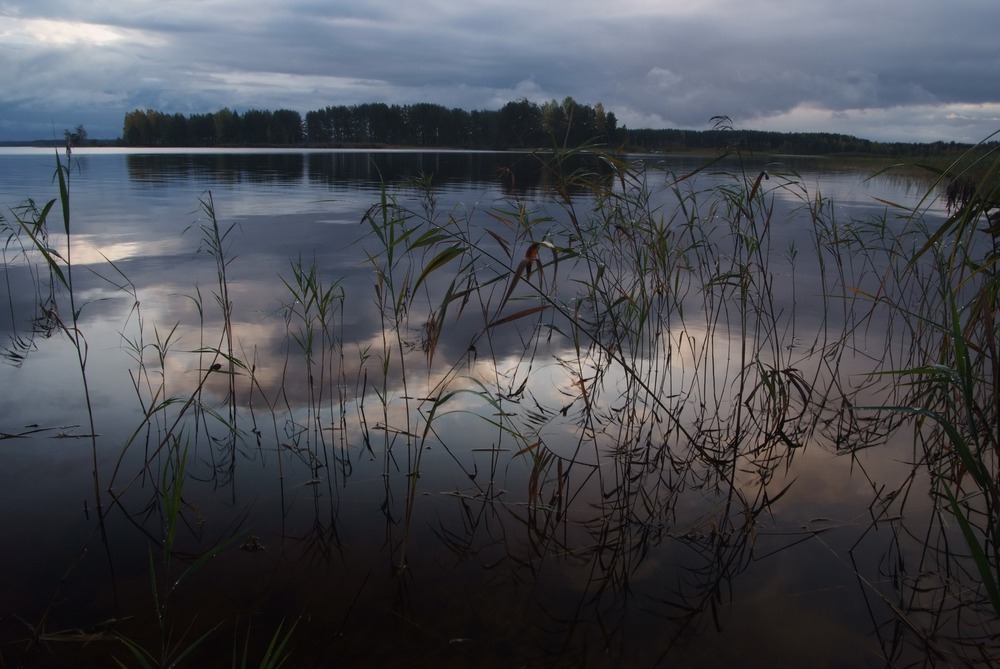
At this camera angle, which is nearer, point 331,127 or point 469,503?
point 469,503

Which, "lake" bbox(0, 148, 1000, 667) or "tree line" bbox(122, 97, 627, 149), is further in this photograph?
"tree line" bbox(122, 97, 627, 149)

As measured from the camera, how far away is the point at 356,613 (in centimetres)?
199

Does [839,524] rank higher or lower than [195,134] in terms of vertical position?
lower

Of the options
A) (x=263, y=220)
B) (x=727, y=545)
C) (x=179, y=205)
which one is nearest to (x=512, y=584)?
(x=727, y=545)

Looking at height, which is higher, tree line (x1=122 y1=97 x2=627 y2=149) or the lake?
tree line (x1=122 y1=97 x2=627 y2=149)

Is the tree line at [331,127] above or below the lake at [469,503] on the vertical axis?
above

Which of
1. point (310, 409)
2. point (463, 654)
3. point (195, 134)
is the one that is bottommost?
point (463, 654)

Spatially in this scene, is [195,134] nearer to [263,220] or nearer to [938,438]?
[263,220]

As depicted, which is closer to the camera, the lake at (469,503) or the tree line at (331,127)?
the lake at (469,503)

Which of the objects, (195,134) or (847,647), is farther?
(195,134)

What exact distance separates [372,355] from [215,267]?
12.3 ft

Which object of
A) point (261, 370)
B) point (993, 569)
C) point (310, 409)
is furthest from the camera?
point (261, 370)

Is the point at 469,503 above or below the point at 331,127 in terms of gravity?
below

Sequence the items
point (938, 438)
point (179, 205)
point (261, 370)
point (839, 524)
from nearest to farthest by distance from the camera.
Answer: point (839, 524)
point (938, 438)
point (261, 370)
point (179, 205)
